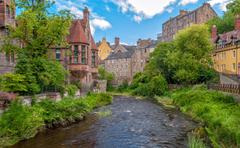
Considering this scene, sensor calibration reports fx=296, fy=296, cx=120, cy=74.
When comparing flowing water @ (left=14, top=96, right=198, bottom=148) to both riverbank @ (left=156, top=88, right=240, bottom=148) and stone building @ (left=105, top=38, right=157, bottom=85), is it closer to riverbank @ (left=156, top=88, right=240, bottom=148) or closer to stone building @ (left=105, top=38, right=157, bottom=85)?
riverbank @ (left=156, top=88, right=240, bottom=148)

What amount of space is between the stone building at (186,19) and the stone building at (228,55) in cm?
3026

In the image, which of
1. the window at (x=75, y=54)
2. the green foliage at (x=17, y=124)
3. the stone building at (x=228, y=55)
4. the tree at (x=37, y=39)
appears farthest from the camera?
the stone building at (x=228, y=55)

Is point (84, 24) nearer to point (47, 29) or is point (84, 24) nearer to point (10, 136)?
point (47, 29)

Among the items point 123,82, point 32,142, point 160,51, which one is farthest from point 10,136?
point 123,82

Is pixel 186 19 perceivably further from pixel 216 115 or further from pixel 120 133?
pixel 120 133

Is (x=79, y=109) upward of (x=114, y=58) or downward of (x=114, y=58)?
downward

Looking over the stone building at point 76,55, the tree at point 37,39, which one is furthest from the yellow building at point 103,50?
the tree at point 37,39

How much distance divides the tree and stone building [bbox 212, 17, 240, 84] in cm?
2804

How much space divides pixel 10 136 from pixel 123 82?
216ft

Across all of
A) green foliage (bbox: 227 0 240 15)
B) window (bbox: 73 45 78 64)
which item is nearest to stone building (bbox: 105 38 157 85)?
window (bbox: 73 45 78 64)

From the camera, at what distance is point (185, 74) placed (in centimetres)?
5125

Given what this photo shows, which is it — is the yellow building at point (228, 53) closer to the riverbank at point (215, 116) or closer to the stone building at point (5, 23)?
the riverbank at point (215, 116)

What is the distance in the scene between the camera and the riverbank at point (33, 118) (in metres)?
20.4

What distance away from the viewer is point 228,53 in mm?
54469
